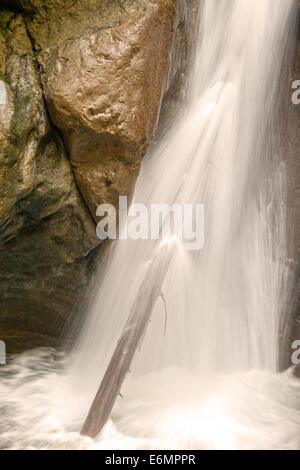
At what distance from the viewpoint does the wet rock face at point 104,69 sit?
3410 mm

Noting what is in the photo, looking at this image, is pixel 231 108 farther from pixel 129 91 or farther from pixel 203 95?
pixel 129 91

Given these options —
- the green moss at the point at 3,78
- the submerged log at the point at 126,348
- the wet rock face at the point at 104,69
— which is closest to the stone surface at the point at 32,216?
the green moss at the point at 3,78

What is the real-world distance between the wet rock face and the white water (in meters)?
0.80

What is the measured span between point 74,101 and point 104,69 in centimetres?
41

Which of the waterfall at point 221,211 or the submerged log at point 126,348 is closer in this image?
the submerged log at point 126,348

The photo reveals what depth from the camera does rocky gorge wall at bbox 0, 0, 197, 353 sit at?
339 centimetres

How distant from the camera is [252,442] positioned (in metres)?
3.21

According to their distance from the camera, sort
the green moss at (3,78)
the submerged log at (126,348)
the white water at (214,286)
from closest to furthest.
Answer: the submerged log at (126,348) → the green moss at (3,78) → the white water at (214,286)

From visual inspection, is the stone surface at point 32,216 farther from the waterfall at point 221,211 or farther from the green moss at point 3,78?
the waterfall at point 221,211

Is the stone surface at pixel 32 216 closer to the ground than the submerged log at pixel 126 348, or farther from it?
farther from it

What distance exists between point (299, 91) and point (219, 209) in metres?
2.06

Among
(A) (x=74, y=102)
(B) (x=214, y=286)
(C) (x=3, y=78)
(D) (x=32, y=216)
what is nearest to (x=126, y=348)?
(D) (x=32, y=216)

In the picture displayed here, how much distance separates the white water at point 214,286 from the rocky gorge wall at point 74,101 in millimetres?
674

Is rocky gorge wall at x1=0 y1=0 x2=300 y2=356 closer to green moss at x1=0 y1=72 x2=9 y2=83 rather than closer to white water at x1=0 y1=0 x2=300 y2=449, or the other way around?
green moss at x1=0 y1=72 x2=9 y2=83
